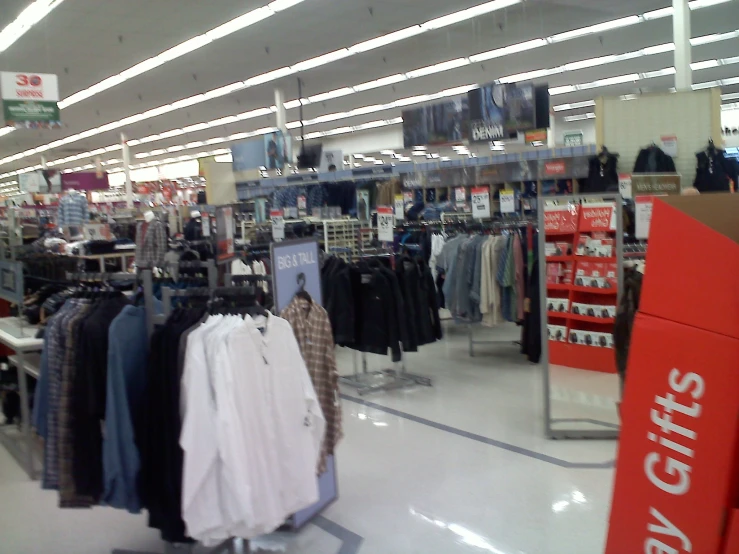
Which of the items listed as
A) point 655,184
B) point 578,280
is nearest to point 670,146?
point 655,184

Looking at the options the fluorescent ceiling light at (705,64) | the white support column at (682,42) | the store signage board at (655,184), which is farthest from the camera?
the fluorescent ceiling light at (705,64)

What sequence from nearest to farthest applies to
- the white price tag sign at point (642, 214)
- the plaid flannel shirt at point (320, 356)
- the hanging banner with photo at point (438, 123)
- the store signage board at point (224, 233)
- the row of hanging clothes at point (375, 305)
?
the plaid flannel shirt at point (320, 356) < the store signage board at point (224, 233) < the white price tag sign at point (642, 214) < the row of hanging clothes at point (375, 305) < the hanging banner with photo at point (438, 123)

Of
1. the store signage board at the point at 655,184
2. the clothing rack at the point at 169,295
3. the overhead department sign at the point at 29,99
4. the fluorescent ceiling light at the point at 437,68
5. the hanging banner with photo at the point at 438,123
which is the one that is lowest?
the clothing rack at the point at 169,295

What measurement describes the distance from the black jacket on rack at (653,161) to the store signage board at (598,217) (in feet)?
13.6

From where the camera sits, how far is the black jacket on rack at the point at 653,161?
8.38 metres

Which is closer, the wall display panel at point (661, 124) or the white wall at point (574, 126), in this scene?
the wall display panel at point (661, 124)

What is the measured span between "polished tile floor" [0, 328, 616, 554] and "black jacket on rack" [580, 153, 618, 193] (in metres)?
4.03

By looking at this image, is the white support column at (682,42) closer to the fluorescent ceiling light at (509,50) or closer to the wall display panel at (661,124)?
the wall display panel at (661,124)

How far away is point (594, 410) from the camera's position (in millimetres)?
4840

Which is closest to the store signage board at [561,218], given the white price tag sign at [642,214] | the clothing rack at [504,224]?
the white price tag sign at [642,214]

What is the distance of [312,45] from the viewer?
489 inches

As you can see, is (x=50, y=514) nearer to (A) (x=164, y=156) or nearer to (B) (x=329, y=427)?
(B) (x=329, y=427)

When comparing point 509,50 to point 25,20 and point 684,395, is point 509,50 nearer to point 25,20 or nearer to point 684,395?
point 25,20

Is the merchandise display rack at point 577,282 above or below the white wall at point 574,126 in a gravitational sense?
below
